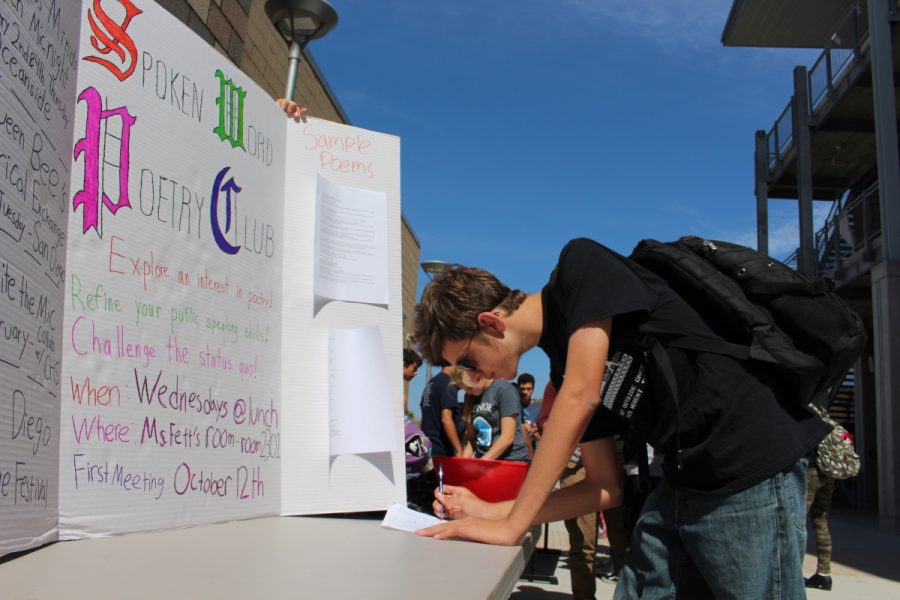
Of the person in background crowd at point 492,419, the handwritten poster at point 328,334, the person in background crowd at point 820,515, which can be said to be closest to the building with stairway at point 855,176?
the person in background crowd at point 820,515

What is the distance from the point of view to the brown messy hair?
6.41 ft

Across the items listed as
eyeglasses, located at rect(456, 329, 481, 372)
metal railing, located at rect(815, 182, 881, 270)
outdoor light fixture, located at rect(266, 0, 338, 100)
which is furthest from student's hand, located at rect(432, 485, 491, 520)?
metal railing, located at rect(815, 182, 881, 270)

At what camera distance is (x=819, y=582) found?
18.5ft

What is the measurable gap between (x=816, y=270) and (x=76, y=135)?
46.4ft

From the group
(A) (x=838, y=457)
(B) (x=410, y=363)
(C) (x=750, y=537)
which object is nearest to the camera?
(C) (x=750, y=537)

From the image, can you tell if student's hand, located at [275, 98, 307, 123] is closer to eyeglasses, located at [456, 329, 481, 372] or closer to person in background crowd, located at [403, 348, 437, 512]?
eyeglasses, located at [456, 329, 481, 372]

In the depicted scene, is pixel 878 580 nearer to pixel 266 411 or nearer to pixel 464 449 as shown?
pixel 464 449

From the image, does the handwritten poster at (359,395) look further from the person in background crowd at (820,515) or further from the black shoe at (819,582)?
the black shoe at (819,582)

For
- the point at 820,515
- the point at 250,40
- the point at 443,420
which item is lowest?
the point at 820,515

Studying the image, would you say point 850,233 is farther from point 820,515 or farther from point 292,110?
point 292,110

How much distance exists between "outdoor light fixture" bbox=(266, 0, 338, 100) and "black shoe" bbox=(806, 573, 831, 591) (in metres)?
5.11

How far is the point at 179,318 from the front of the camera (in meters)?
1.83

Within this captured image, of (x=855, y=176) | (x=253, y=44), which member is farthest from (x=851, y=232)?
(x=253, y=44)

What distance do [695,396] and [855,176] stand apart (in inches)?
628
